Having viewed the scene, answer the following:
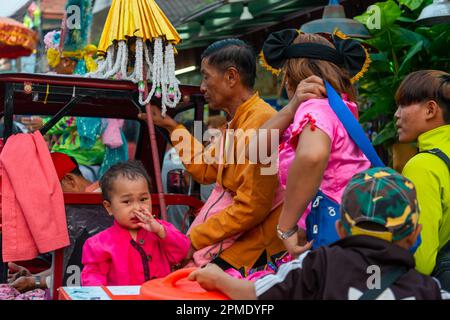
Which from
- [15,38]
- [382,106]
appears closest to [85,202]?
[382,106]

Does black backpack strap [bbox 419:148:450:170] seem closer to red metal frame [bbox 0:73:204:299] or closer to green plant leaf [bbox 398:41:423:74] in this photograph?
red metal frame [bbox 0:73:204:299]

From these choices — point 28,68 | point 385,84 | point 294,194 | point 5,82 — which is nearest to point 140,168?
point 5,82

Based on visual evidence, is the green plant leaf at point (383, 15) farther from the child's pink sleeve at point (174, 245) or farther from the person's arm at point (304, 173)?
the person's arm at point (304, 173)

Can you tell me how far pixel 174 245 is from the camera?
147 inches

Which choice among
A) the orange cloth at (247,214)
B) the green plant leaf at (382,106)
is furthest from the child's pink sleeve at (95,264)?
the green plant leaf at (382,106)

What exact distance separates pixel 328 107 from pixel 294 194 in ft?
1.40

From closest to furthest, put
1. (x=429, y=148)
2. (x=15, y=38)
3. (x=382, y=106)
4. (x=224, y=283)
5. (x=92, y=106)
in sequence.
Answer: (x=224, y=283) → (x=429, y=148) → (x=92, y=106) → (x=382, y=106) → (x=15, y=38)

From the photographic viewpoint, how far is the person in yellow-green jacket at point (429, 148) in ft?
11.2

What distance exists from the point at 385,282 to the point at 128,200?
5.74 ft

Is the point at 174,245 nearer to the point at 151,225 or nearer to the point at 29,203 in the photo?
the point at 151,225

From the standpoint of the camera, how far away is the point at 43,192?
3.82 m

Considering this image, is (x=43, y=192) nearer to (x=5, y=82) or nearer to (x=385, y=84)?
(x=5, y=82)

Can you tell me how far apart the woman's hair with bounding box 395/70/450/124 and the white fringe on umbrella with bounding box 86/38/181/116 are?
126 cm

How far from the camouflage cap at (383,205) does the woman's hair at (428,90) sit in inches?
53.7
